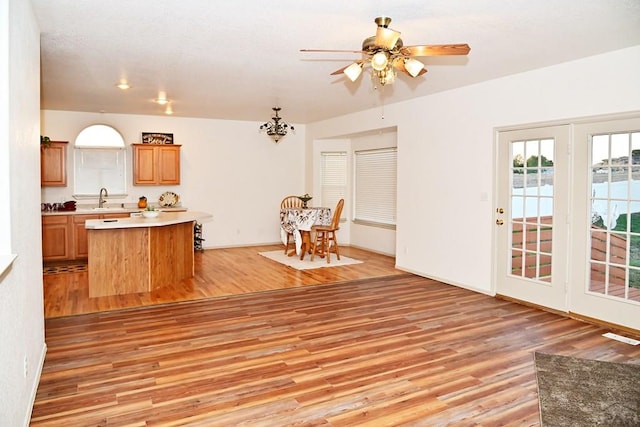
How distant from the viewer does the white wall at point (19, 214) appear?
2176 mm

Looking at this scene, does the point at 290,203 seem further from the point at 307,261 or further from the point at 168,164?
the point at 168,164

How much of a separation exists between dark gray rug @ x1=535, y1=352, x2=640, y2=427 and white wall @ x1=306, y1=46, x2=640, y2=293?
2089mm

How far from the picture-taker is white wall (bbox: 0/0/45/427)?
2.18 metres

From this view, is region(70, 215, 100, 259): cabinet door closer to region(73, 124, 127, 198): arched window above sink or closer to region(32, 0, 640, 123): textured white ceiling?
region(73, 124, 127, 198): arched window above sink

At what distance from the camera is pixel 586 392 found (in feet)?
9.86

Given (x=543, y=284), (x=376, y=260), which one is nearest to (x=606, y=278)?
(x=543, y=284)

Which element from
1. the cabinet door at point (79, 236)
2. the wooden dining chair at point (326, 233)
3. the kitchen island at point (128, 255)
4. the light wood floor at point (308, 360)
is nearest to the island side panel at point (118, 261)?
the kitchen island at point (128, 255)

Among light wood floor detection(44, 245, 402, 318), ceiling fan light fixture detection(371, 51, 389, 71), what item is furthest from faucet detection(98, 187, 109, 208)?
ceiling fan light fixture detection(371, 51, 389, 71)

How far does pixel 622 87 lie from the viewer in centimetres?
410

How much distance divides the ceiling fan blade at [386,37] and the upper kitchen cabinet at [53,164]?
653 cm

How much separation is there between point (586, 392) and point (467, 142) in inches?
134

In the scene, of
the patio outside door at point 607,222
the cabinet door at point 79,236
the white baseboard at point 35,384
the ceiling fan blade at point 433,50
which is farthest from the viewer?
the cabinet door at point 79,236

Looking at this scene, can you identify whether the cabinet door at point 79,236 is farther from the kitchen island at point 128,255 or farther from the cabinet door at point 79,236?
the kitchen island at point 128,255

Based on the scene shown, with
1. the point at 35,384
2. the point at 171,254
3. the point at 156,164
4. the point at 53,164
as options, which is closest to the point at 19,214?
the point at 35,384
